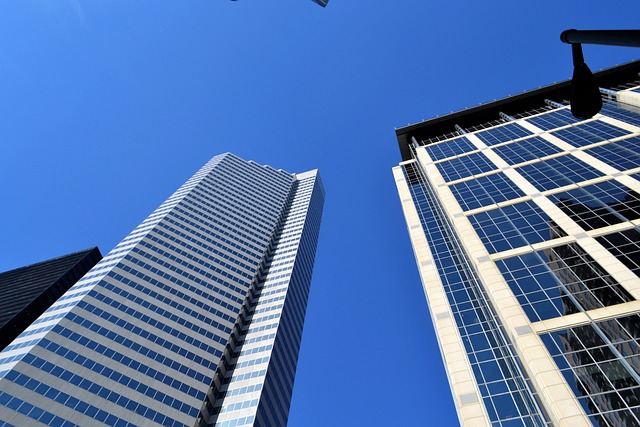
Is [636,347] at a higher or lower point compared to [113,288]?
lower

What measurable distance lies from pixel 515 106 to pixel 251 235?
77583mm

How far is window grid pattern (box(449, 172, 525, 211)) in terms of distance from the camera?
5175 centimetres

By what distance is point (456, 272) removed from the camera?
4534 cm

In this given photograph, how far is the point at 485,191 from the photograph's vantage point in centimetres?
5450

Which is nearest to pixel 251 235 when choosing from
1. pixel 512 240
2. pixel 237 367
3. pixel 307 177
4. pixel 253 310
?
pixel 253 310

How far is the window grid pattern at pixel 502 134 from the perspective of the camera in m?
69.1

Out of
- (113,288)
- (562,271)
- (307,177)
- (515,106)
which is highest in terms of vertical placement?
(307,177)

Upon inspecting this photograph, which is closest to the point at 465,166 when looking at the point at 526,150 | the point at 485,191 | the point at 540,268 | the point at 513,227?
the point at 526,150

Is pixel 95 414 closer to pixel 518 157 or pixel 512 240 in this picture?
pixel 512 240

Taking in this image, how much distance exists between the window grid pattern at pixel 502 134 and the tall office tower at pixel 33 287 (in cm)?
12501

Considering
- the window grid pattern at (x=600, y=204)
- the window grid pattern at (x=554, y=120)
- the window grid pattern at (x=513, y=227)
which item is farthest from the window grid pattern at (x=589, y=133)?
the window grid pattern at (x=513, y=227)

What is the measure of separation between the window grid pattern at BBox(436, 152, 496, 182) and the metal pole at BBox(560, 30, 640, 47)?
5631 cm

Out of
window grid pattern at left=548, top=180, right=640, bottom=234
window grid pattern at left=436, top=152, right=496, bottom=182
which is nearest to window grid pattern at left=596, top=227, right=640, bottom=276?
window grid pattern at left=548, top=180, right=640, bottom=234

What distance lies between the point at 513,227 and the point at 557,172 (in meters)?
12.8
